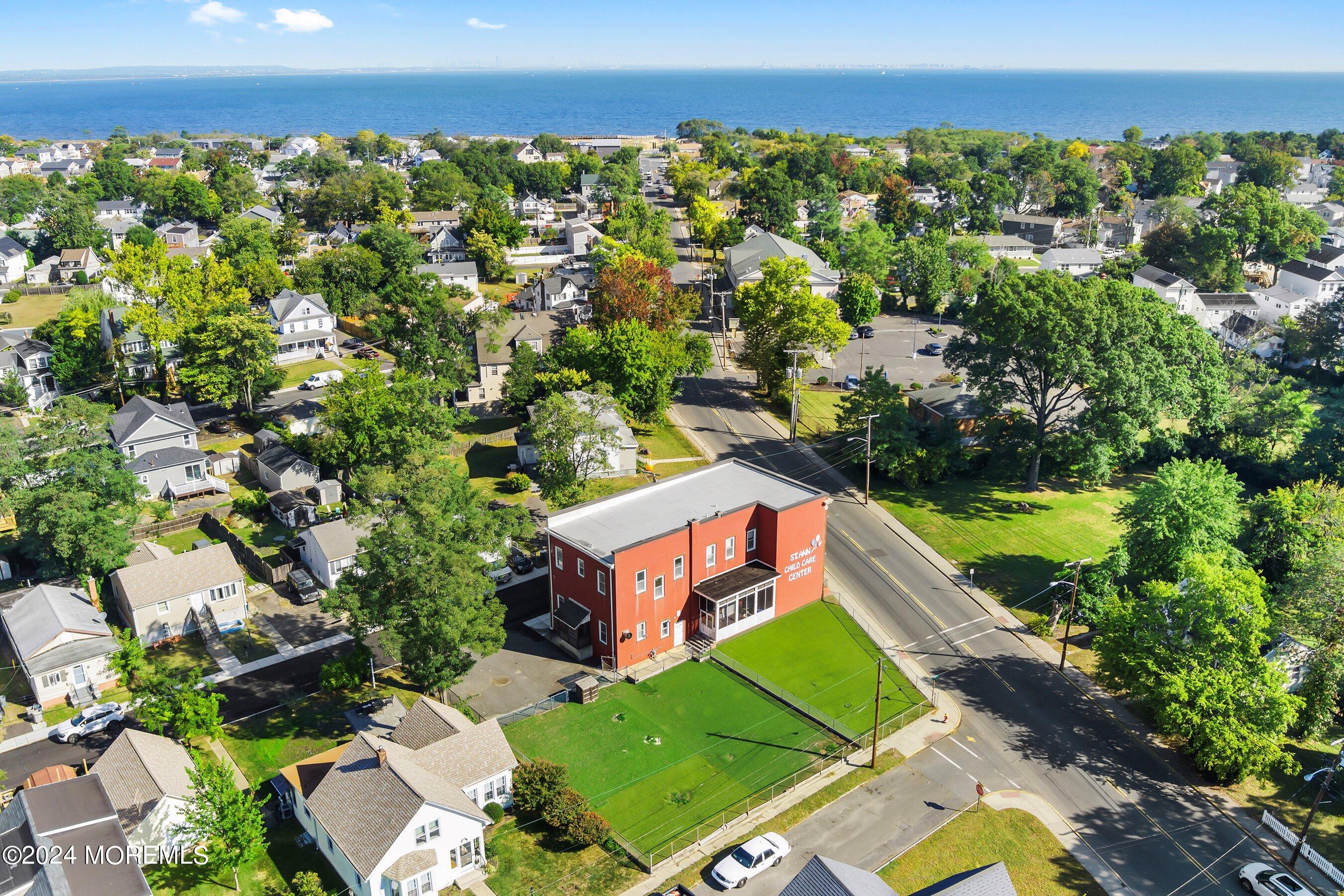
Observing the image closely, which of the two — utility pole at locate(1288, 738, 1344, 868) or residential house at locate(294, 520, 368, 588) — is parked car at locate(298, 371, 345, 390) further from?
utility pole at locate(1288, 738, 1344, 868)

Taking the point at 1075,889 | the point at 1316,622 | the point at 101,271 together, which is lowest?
the point at 1075,889

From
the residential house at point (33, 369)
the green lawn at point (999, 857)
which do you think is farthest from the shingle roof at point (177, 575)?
the residential house at point (33, 369)

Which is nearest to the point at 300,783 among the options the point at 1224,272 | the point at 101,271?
the point at 101,271

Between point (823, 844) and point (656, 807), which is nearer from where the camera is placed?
point (823, 844)

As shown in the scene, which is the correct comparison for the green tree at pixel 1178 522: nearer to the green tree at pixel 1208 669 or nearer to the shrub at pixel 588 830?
the green tree at pixel 1208 669

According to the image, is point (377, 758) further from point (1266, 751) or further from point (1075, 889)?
point (1266, 751)

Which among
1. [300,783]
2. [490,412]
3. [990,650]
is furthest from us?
[490,412]
